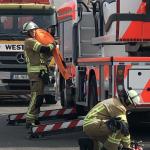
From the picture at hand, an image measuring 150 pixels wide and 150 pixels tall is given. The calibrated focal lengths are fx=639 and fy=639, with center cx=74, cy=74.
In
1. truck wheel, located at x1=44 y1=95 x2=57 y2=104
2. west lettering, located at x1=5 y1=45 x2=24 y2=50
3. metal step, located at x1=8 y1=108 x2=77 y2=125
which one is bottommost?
truck wheel, located at x1=44 y1=95 x2=57 y2=104

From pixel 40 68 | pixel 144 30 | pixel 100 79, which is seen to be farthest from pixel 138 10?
pixel 40 68

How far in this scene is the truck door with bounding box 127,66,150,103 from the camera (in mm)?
9562

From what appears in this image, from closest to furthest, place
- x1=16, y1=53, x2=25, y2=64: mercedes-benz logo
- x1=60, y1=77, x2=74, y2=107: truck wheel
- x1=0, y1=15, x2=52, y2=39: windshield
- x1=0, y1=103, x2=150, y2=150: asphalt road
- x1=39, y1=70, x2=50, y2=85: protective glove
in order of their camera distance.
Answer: x1=0, y1=103, x2=150, y2=150: asphalt road < x1=39, y1=70, x2=50, y2=85: protective glove < x1=60, y1=77, x2=74, y2=107: truck wheel < x1=0, y1=15, x2=52, y2=39: windshield < x1=16, y1=53, x2=25, y2=64: mercedes-benz logo

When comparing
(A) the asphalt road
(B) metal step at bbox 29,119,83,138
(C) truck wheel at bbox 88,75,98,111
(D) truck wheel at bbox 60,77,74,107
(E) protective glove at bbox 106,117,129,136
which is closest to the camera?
(E) protective glove at bbox 106,117,129,136

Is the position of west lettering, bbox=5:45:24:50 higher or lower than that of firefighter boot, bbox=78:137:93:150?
higher

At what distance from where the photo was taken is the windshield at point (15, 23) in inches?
656

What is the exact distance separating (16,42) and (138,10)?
7048mm

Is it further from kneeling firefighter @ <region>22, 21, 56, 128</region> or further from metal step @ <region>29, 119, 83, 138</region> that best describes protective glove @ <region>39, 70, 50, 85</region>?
metal step @ <region>29, 119, 83, 138</region>

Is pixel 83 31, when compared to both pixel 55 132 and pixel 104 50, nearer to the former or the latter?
pixel 104 50

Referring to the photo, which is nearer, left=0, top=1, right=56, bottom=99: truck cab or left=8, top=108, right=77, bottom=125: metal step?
left=8, top=108, right=77, bottom=125: metal step

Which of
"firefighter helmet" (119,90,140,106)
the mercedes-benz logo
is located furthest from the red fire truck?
the mercedes-benz logo

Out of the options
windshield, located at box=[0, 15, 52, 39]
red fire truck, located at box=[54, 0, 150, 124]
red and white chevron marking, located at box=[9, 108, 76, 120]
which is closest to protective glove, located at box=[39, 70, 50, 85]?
red fire truck, located at box=[54, 0, 150, 124]

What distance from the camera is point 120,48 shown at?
10.9 meters

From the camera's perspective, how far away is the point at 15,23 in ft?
55.1
